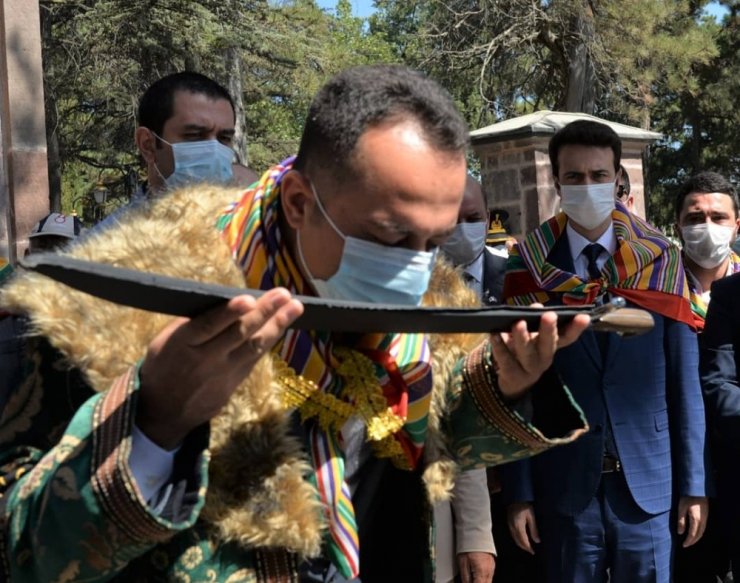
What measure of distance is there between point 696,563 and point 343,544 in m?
3.25

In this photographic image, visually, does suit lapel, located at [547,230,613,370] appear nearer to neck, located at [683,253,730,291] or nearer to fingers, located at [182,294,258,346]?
neck, located at [683,253,730,291]

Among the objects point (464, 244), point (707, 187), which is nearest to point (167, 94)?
point (464, 244)

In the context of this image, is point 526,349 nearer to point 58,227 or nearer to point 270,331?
point 270,331

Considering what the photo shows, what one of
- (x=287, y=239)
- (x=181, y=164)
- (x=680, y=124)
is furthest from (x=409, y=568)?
(x=680, y=124)

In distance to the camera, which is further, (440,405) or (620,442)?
(620,442)

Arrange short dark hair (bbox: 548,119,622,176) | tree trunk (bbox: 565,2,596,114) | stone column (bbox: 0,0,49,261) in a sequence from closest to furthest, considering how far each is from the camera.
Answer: short dark hair (bbox: 548,119,622,176)
stone column (bbox: 0,0,49,261)
tree trunk (bbox: 565,2,596,114)

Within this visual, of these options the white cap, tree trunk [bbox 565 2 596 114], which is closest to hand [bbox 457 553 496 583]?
the white cap

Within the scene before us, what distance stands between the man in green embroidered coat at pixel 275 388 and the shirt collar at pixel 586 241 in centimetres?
221

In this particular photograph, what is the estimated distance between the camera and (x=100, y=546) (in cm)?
145

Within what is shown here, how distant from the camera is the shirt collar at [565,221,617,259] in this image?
13.8 ft

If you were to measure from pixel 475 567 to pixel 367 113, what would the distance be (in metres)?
2.07

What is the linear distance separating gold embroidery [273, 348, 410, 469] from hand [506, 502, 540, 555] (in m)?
2.11

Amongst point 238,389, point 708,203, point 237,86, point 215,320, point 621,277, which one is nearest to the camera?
point 215,320

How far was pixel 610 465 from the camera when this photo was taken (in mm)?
3891
